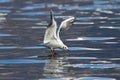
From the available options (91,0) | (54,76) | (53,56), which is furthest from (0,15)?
(54,76)

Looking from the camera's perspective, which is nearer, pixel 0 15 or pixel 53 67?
pixel 53 67

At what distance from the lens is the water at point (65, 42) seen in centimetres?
2423

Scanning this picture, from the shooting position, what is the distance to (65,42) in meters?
30.8

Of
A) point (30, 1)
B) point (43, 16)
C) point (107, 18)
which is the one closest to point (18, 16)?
point (43, 16)

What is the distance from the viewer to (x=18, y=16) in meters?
40.5

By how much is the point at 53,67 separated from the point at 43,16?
14968 mm

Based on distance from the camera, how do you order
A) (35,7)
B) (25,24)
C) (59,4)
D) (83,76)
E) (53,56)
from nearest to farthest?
(83,76)
(53,56)
(25,24)
(35,7)
(59,4)

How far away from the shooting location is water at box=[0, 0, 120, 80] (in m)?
24.2

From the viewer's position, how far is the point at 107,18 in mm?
38875

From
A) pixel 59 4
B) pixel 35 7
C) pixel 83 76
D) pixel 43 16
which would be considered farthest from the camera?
pixel 59 4

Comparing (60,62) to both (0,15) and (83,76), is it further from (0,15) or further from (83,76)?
(0,15)

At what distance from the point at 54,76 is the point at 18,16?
677 inches

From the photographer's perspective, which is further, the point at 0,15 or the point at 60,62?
the point at 0,15

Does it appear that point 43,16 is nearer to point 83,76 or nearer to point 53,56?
point 53,56
